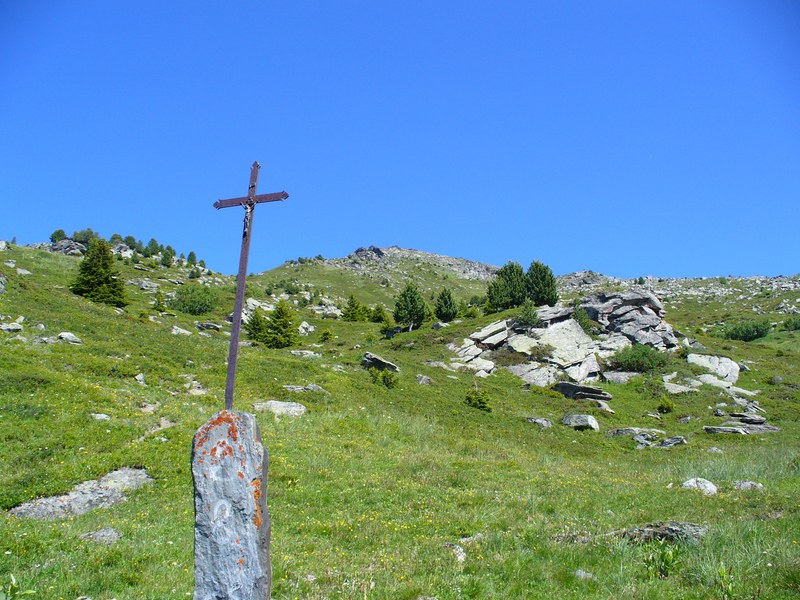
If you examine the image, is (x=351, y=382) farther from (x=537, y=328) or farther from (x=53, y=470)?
(x=537, y=328)

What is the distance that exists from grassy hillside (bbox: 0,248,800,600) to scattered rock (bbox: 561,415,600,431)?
1358 mm

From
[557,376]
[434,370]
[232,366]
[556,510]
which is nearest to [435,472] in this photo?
[556,510]

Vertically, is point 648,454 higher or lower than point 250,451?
lower

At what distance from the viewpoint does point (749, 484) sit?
56.7 feet

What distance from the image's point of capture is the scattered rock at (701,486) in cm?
1642

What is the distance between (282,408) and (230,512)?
66.2ft

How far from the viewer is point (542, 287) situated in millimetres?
69562

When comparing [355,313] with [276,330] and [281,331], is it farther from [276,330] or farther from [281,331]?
[281,331]

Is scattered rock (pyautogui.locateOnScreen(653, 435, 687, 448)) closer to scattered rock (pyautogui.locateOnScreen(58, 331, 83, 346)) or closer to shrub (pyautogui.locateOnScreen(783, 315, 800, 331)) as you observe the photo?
scattered rock (pyautogui.locateOnScreen(58, 331, 83, 346))

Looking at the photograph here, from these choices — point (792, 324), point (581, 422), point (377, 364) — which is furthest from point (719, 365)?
point (792, 324)

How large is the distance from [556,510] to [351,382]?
21909mm

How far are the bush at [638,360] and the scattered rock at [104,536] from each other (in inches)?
2027

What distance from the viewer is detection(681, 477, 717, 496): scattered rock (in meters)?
16.4

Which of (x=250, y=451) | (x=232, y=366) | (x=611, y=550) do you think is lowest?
(x=611, y=550)
